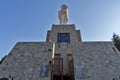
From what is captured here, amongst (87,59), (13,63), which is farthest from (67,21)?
(13,63)

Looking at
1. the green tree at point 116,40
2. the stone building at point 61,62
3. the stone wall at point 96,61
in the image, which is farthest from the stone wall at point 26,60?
the green tree at point 116,40

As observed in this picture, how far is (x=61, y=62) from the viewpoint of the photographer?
17.2m

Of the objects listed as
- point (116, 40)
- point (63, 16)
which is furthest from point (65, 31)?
point (116, 40)

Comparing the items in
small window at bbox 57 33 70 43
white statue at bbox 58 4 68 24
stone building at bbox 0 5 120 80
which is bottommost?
stone building at bbox 0 5 120 80

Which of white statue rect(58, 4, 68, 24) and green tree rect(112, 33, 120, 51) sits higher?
white statue rect(58, 4, 68, 24)

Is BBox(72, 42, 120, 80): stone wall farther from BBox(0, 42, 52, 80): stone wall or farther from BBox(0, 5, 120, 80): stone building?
BBox(0, 42, 52, 80): stone wall

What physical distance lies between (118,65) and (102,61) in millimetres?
1462

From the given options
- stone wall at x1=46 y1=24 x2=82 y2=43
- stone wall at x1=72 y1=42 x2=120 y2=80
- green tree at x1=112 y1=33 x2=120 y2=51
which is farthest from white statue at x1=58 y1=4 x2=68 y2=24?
green tree at x1=112 y1=33 x2=120 y2=51

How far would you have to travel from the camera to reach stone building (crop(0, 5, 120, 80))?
15185 mm

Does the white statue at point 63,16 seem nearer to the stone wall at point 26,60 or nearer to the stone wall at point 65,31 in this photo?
the stone wall at point 65,31

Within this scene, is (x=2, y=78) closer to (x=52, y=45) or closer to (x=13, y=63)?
(x=13, y=63)

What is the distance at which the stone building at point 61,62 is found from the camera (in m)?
15.2

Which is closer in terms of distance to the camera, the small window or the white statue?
the small window

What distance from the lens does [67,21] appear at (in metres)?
24.0
